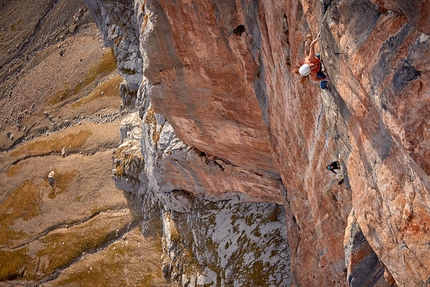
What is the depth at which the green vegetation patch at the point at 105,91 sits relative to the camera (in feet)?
254

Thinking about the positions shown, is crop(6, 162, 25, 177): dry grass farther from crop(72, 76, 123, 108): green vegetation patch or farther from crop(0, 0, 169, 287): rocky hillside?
crop(72, 76, 123, 108): green vegetation patch

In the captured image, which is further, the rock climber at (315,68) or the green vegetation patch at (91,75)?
the green vegetation patch at (91,75)

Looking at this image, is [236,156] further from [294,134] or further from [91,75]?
[91,75]

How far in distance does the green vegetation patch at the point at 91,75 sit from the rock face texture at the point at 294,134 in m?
40.2

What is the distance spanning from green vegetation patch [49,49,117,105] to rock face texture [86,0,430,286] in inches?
1583

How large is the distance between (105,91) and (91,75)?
9.93m

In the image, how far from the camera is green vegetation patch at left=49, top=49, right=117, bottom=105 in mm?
83562

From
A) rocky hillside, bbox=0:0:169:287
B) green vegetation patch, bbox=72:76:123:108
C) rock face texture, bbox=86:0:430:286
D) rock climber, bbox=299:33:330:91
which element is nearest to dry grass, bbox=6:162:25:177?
rocky hillside, bbox=0:0:169:287

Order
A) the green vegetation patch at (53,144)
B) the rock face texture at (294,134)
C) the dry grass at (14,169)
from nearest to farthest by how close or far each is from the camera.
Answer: the rock face texture at (294,134) → the green vegetation patch at (53,144) → the dry grass at (14,169)

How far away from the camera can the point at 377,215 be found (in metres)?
11.9

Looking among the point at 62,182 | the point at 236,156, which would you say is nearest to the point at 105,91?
the point at 62,182

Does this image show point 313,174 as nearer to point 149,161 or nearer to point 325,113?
point 325,113

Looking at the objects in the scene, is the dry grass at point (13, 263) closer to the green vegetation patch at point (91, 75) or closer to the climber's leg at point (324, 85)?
the green vegetation patch at point (91, 75)

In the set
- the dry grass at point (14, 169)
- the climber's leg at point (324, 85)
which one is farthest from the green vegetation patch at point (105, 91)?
the climber's leg at point (324, 85)
